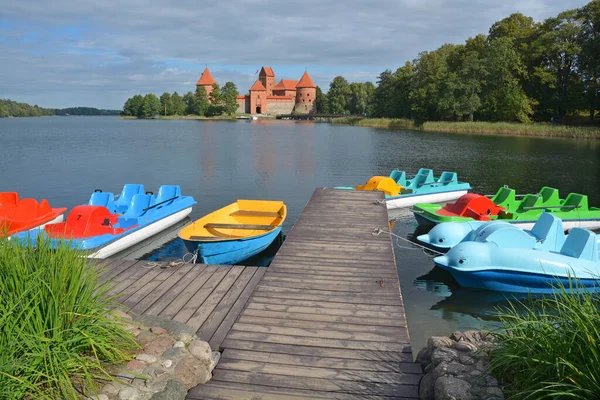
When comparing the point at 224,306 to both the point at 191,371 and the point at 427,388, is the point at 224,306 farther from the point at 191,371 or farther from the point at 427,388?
the point at 427,388

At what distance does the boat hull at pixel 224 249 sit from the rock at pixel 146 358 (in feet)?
17.3

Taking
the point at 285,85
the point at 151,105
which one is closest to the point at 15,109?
the point at 151,105

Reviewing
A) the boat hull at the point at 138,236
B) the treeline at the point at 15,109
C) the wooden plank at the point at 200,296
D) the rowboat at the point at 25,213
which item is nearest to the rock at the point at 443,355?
the wooden plank at the point at 200,296

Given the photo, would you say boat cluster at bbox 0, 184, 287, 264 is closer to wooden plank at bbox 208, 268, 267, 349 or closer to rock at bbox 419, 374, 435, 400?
wooden plank at bbox 208, 268, 267, 349

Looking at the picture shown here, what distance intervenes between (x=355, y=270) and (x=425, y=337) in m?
1.54

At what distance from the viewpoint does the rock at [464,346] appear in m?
3.80

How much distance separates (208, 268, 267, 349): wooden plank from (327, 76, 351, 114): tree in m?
104

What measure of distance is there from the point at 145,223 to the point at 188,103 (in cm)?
12102

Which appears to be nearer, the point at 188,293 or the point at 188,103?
the point at 188,293

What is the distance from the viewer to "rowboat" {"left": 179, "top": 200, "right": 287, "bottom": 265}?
8.98 m

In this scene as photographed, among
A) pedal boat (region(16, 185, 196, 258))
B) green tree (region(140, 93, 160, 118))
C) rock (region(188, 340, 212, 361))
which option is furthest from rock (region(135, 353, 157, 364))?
green tree (region(140, 93, 160, 118))

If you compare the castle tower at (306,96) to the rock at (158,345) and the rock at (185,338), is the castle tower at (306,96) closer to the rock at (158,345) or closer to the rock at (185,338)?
the rock at (185,338)

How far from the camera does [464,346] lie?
12.6 feet

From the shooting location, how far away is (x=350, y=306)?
5.59 meters
